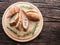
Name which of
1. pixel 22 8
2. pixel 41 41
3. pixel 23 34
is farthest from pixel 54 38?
pixel 22 8

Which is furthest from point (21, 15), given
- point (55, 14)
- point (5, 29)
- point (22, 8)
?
point (55, 14)

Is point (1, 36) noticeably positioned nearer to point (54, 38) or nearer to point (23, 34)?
point (23, 34)

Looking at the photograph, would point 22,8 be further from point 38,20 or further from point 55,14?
point 55,14

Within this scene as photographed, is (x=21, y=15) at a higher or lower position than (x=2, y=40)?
higher

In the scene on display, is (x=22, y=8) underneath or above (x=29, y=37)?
above

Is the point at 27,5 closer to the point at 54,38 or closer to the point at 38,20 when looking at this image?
the point at 38,20

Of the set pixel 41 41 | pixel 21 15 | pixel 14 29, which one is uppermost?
pixel 21 15
